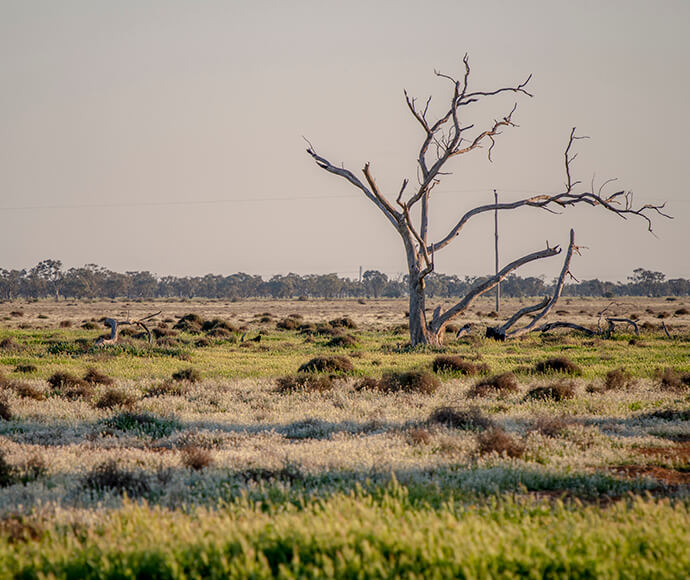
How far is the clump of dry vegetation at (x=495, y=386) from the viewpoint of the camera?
1475cm

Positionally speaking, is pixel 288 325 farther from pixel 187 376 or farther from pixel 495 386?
pixel 495 386

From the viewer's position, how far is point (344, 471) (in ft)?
25.1

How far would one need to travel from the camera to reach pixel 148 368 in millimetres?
20297

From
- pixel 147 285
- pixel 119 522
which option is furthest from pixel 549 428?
pixel 147 285

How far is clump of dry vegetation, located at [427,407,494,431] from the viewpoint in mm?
10910

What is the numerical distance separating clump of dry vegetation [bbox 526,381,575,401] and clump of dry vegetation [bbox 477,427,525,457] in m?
5.05

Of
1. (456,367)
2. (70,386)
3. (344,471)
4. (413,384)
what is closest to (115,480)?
(344,471)

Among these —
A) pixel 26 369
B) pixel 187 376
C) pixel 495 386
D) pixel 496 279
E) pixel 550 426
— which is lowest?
pixel 26 369

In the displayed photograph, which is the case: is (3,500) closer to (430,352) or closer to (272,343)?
(430,352)

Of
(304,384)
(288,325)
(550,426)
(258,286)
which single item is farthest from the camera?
(258,286)

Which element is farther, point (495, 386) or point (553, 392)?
point (495, 386)

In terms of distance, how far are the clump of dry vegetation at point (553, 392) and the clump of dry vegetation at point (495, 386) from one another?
2.03ft

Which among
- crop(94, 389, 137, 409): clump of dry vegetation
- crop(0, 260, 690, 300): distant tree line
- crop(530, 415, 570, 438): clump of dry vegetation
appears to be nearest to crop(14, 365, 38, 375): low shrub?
crop(94, 389, 137, 409): clump of dry vegetation

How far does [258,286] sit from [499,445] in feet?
541
